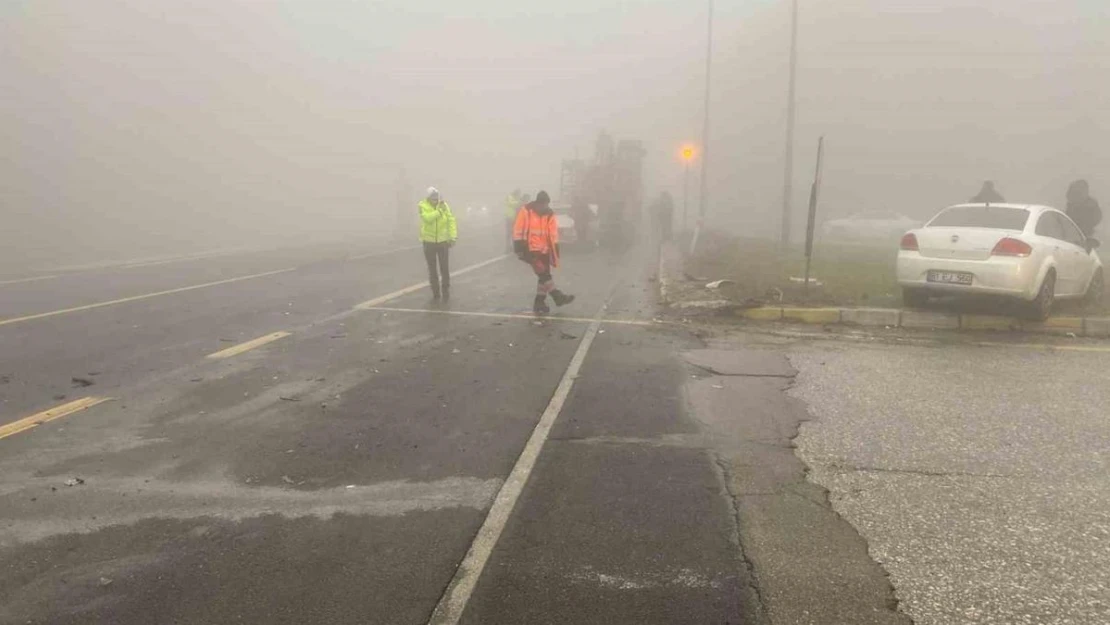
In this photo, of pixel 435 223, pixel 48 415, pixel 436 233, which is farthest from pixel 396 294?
pixel 48 415

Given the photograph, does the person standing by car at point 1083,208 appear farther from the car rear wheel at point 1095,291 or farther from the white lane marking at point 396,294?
the white lane marking at point 396,294

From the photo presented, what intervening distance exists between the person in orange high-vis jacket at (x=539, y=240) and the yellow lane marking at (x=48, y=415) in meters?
5.94

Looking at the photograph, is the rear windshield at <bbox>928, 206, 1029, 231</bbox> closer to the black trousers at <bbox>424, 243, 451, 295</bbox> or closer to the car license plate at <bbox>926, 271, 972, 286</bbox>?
the car license plate at <bbox>926, 271, 972, 286</bbox>

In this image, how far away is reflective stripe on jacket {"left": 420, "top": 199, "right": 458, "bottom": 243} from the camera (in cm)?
1238

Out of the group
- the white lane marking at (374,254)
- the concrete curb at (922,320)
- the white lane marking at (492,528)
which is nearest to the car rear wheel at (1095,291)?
the concrete curb at (922,320)

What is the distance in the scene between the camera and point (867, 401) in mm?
6496

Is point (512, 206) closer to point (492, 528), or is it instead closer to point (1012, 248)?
point (1012, 248)

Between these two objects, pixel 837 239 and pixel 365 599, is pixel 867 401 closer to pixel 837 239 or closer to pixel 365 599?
pixel 365 599

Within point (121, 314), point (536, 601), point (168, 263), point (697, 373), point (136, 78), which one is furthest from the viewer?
point (136, 78)

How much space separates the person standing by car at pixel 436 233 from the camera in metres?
12.4

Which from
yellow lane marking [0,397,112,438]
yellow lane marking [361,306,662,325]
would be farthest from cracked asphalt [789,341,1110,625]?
yellow lane marking [0,397,112,438]

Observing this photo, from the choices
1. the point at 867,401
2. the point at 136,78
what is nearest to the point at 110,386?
the point at 867,401

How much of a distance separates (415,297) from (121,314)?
13.6 feet

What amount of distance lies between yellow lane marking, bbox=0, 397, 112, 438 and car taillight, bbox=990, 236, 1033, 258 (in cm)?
957
